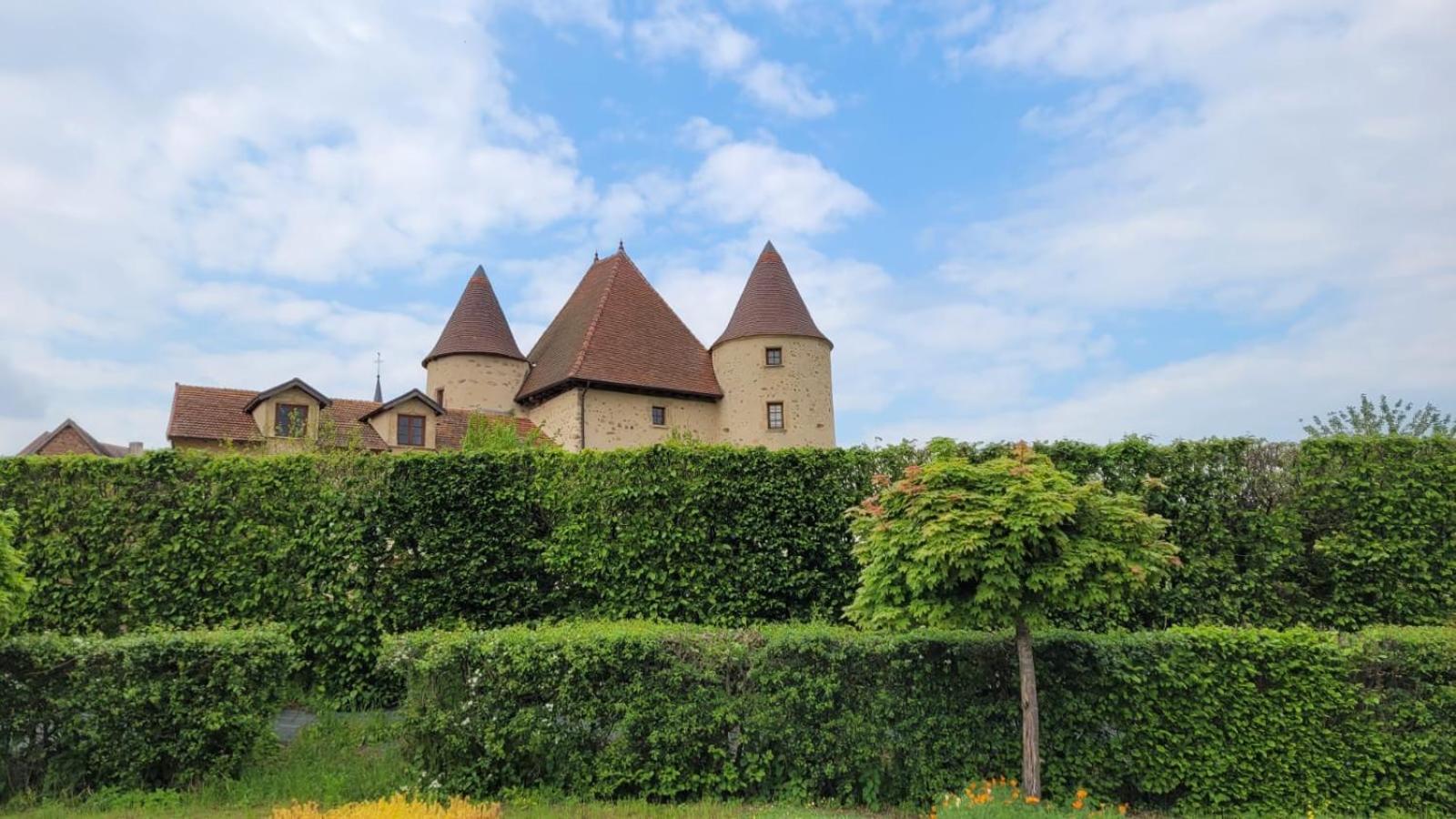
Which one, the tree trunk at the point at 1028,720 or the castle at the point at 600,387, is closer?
the tree trunk at the point at 1028,720

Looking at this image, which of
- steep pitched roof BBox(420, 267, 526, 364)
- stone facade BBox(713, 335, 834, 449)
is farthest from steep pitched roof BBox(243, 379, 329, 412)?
stone facade BBox(713, 335, 834, 449)

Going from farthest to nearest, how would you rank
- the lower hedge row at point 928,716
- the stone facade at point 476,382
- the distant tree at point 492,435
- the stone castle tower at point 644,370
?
1. the stone facade at point 476,382
2. the stone castle tower at point 644,370
3. the distant tree at point 492,435
4. the lower hedge row at point 928,716

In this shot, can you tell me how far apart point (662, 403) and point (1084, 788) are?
24.3m

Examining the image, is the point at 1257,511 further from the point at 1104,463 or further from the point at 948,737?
the point at 948,737

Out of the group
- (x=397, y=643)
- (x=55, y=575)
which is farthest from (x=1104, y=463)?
(x=55, y=575)

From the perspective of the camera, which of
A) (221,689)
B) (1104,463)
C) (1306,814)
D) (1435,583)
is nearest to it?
(1306,814)

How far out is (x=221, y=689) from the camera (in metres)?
7.42

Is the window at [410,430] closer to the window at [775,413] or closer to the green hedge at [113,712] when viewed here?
the window at [775,413]

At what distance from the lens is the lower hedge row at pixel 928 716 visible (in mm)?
6945

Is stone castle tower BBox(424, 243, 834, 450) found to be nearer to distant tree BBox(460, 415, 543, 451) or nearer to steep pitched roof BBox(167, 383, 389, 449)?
distant tree BBox(460, 415, 543, 451)

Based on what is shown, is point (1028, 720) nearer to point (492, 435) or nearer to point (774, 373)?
point (492, 435)

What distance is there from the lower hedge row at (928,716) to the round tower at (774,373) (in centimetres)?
2262

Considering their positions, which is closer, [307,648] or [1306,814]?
[1306,814]

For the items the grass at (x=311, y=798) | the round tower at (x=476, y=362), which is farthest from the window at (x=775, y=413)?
the grass at (x=311, y=798)
